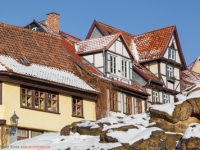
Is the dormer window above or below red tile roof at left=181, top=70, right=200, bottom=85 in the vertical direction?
above

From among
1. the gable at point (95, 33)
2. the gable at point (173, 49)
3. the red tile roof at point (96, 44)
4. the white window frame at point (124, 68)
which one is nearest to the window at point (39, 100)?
the red tile roof at point (96, 44)

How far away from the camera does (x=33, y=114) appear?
37.6 meters

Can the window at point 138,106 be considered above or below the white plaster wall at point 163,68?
below

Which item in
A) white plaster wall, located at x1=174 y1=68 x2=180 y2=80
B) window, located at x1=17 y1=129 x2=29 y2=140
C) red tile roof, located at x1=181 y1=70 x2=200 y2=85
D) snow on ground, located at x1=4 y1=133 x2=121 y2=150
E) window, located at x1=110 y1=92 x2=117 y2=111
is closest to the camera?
snow on ground, located at x1=4 y1=133 x2=121 y2=150

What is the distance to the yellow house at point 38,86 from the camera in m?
36.6

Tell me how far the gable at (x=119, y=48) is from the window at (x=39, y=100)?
6.93 metres

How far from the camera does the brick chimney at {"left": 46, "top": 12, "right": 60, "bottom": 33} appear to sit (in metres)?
46.8

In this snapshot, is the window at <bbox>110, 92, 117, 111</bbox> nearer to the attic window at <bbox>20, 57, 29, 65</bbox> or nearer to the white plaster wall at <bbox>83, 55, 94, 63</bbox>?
the white plaster wall at <bbox>83, 55, 94, 63</bbox>

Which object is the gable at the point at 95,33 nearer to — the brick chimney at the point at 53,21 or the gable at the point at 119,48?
the brick chimney at the point at 53,21

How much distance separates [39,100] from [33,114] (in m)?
1.19

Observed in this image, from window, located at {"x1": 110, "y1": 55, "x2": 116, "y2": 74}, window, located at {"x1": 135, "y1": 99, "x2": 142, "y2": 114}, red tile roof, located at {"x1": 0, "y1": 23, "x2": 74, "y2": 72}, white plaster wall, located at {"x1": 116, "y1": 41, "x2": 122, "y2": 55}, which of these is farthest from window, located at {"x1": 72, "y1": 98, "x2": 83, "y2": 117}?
window, located at {"x1": 135, "y1": 99, "x2": 142, "y2": 114}

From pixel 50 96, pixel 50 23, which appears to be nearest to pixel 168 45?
pixel 50 23

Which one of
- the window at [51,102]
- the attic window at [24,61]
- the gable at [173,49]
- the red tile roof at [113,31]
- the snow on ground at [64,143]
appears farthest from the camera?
the red tile roof at [113,31]

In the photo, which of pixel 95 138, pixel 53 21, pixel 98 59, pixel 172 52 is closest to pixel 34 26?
pixel 53 21
